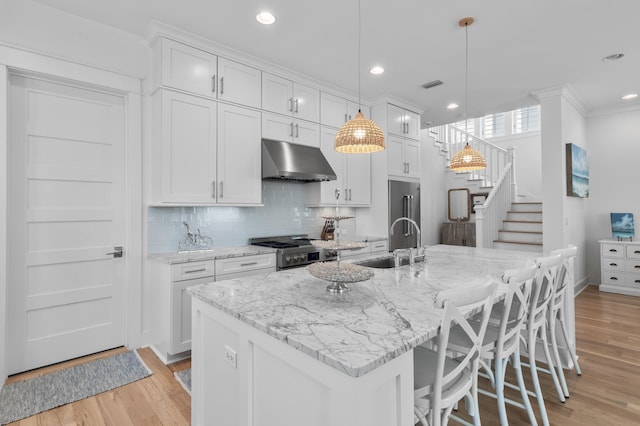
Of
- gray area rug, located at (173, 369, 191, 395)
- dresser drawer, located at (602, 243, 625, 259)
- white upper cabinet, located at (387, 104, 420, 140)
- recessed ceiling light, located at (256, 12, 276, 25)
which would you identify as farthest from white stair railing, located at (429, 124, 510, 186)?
gray area rug, located at (173, 369, 191, 395)

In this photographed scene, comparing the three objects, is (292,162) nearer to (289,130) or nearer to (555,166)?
(289,130)

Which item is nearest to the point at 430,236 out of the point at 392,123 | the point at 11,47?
the point at 392,123

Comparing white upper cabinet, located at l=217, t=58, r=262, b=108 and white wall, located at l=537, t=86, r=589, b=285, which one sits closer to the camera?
white upper cabinet, located at l=217, t=58, r=262, b=108

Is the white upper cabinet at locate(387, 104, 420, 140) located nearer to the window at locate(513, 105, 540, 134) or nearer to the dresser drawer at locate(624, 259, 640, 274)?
the dresser drawer at locate(624, 259, 640, 274)

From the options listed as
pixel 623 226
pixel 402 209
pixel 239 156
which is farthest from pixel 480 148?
pixel 239 156

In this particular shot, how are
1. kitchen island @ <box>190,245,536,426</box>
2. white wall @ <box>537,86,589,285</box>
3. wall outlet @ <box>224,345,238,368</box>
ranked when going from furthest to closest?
white wall @ <box>537,86,589,285</box> → wall outlet @ <box>224,345,238,368</box> → kitchen island @ <box>190,245,536,426</box>

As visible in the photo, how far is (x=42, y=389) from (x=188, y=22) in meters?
3.03

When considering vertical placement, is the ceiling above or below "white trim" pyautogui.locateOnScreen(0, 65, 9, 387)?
above

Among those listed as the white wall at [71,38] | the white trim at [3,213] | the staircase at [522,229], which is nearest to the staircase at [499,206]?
the staircase at [522,229]

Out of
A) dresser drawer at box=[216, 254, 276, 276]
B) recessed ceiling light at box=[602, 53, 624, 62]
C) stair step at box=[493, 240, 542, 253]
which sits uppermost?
recessed ceiling light at box=[602, 53, 624, 62]

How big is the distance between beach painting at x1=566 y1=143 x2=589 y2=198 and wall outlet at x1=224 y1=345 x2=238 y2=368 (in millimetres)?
4893

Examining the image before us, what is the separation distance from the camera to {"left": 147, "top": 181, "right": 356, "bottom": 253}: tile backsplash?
3.20 metres

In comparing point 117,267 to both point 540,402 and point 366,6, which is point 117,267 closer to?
point 366,6

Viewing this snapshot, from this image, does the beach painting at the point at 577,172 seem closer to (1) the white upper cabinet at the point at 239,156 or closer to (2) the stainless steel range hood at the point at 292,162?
(2) the stainless steel range hood at the point at 292,162
